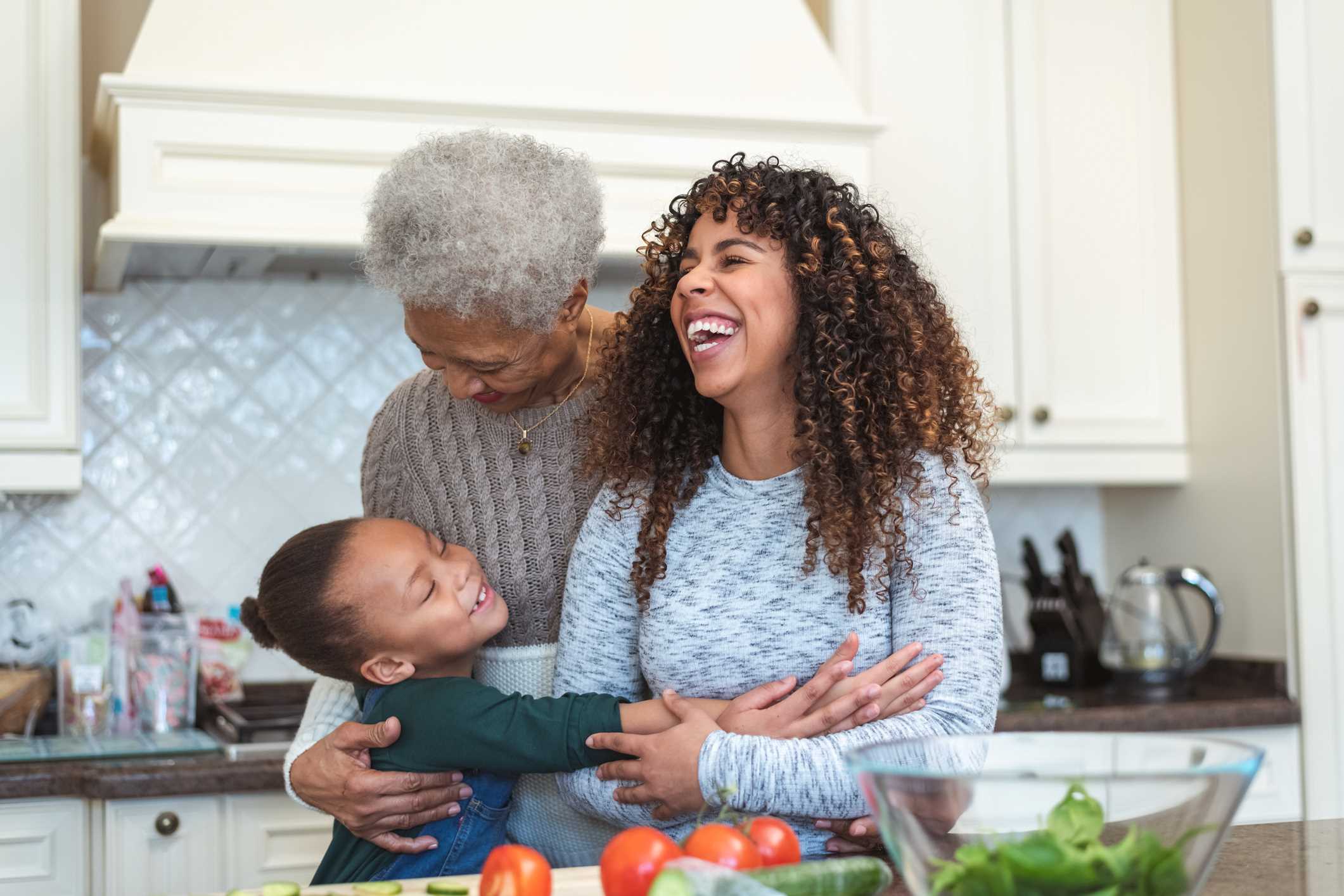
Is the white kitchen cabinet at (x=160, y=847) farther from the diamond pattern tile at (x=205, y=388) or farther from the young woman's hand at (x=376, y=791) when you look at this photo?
the diamond pattern tile at (x=205, y=388)

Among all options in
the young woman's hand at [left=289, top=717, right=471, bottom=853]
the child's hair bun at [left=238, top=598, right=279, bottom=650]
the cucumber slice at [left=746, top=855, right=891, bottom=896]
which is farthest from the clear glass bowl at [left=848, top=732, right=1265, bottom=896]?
the child's hair bun at [left=238, top=598, right=279, bottom=650]

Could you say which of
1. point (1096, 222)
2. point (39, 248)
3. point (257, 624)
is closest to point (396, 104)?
point (39, 248)

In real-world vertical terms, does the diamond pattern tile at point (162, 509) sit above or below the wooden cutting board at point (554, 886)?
above

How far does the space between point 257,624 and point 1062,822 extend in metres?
1.18

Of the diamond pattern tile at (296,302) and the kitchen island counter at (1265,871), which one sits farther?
the diamond pattern tile at (296,302)

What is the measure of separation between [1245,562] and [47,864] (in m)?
2.30

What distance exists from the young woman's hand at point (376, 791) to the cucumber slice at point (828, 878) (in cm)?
66

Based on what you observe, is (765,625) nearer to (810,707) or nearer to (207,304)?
(810,707)

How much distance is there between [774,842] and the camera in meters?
0.96

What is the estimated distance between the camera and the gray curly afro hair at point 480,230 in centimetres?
153

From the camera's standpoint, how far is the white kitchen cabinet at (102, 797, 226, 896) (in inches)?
84.4

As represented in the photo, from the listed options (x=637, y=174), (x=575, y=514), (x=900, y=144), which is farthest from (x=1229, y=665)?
(x=575, y=514)

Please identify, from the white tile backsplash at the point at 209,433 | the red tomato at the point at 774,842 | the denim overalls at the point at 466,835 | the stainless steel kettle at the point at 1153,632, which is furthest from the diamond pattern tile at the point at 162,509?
the red tomato at the point at 774,842

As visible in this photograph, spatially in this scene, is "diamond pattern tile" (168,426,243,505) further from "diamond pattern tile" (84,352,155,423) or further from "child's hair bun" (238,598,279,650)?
"child's hair bun" (238,598,279,650)
